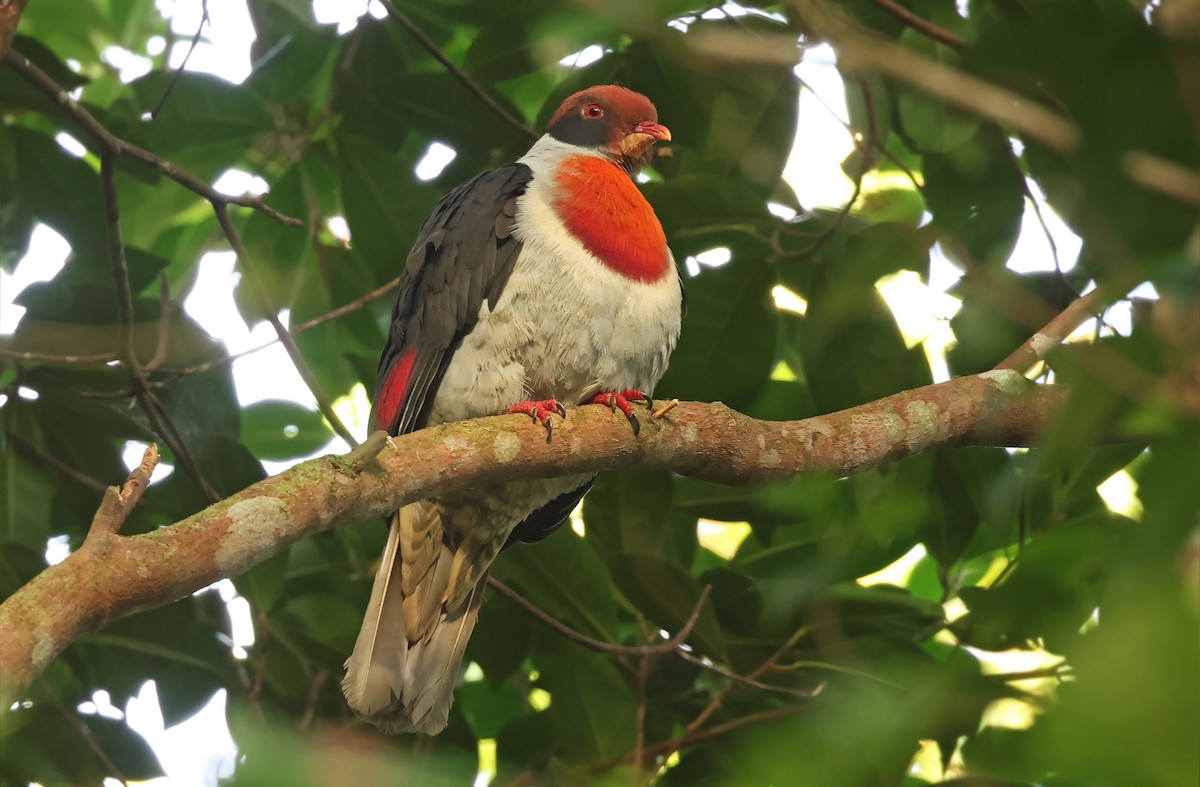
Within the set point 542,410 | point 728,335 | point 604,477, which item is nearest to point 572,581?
point 604,477

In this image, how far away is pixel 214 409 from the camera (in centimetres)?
313

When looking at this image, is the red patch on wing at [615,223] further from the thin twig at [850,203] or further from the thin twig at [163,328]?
the thin twig at [163,328]

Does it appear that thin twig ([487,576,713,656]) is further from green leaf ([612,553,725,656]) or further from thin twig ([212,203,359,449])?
thin twig ([212,203,359,449])

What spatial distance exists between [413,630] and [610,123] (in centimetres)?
155

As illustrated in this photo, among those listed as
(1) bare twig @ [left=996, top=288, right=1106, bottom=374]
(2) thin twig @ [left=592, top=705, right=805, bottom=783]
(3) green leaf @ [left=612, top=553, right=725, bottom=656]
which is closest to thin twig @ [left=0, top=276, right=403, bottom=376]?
(3) green leaf @ [left=612, top=553, right=725, bottom=656]

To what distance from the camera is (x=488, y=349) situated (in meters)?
3.01

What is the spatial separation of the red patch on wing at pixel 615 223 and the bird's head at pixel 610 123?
0.22 meters

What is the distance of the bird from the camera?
2.99 m

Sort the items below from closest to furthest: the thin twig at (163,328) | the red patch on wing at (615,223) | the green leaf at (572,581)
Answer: the thin twig at (163,328)
the green leaf at (572,581)
the red patch on wing at (615,223)

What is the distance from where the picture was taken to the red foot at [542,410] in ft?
8.02

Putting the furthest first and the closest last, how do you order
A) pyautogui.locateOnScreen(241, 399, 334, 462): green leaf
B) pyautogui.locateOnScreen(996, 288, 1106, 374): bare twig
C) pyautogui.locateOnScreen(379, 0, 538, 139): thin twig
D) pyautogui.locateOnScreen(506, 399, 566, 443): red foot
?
pyautogui.locateOnScreen(241, 399, 334, 462): green leaf < pyautogui.locateOnScreen(379, 0, 538, 139): thin twig < pyautogui.locateOnScreen(506, 399, 566, 443): red foot < pyautogui.locateOnScreen(996, 288, 1106, 374): bare twig

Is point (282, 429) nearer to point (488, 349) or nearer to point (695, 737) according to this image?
point (488, 349)

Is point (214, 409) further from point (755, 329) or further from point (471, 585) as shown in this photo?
point (755, 329)

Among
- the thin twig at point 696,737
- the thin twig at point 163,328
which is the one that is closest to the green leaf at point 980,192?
Answer: the thin twig at point 696,737
